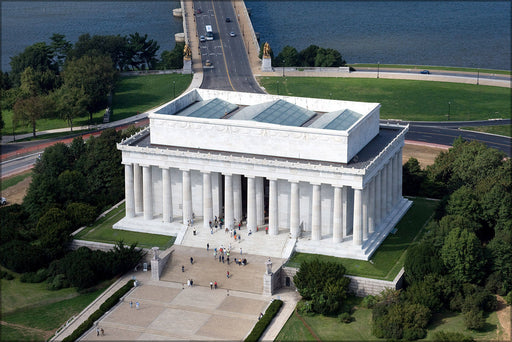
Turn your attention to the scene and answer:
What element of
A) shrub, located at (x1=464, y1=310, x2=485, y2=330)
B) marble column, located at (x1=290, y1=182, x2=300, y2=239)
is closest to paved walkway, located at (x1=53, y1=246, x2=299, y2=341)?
marble column, located at (x1=290, y1=182, x2=300, y2=239)

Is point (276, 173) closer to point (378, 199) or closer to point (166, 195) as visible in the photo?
point (378, 199)

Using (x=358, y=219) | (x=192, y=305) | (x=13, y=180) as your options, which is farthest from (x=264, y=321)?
(x=13, y=180)

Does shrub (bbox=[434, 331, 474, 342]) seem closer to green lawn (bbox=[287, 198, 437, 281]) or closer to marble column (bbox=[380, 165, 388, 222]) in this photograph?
green lawn (bbox=[287, 198, 437, 281])

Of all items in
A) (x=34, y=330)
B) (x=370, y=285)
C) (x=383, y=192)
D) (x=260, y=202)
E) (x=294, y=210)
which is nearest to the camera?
(x=34, y=330)

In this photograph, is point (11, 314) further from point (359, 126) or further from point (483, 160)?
point (483, 160)

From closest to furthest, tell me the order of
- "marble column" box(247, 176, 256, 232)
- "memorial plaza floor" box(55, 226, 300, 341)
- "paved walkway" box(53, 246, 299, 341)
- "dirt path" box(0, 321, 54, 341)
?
"dirt path" box(0, 321, 54, 341)
"paved walkway" box(53, 246, 299, 341)
"memorial plaza floor" box(55, 226, 300, 341)
"marble column" box(247, 176, 256, 232)

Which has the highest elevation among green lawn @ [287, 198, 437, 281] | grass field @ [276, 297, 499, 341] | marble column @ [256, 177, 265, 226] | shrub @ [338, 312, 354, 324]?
marble column @ [256, 177, 265, 226]
